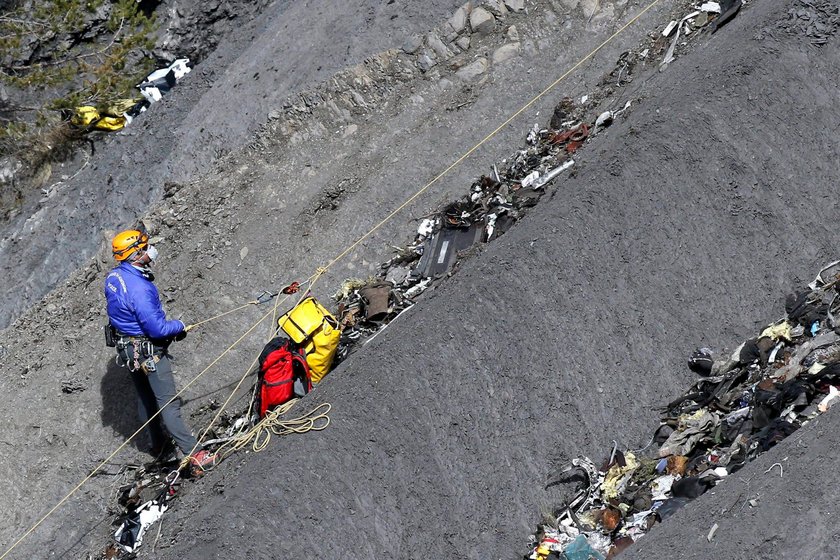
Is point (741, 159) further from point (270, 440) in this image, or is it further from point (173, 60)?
point (173, 60)

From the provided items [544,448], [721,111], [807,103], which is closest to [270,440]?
[544,448]

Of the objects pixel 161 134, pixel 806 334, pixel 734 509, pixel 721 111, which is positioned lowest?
pixel 806 334

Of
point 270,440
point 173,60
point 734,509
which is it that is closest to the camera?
point 734,509

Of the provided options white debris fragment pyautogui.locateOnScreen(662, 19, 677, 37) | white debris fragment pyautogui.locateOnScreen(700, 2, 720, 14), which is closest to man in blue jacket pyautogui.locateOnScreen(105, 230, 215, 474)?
white debris fragment pyautogui.locateOnScreen(662, 19, 677, 37)

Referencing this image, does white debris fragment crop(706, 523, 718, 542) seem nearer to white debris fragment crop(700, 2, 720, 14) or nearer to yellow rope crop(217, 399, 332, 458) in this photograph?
yellow rope crop(217, 399, 332, 458)

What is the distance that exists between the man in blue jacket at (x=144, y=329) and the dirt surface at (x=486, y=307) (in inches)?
34.3

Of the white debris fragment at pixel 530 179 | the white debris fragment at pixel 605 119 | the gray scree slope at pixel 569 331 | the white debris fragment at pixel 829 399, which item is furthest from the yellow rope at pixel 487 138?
the white debris fragment at pixel 829 399

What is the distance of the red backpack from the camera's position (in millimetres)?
9844

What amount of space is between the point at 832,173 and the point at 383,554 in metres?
6.08

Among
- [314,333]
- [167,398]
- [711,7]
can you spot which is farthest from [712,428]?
[711,7]

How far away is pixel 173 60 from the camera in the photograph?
18.3 m

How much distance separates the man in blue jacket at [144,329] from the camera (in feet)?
31.5

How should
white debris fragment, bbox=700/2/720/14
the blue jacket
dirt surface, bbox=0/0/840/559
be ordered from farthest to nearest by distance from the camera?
white debris fragment, bbox=700/2/720/14 < the blue jacket < dirt surface, bbox=0/0/840/559

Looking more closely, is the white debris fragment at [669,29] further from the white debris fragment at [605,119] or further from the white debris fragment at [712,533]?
the white debris fragment at [712,533]
